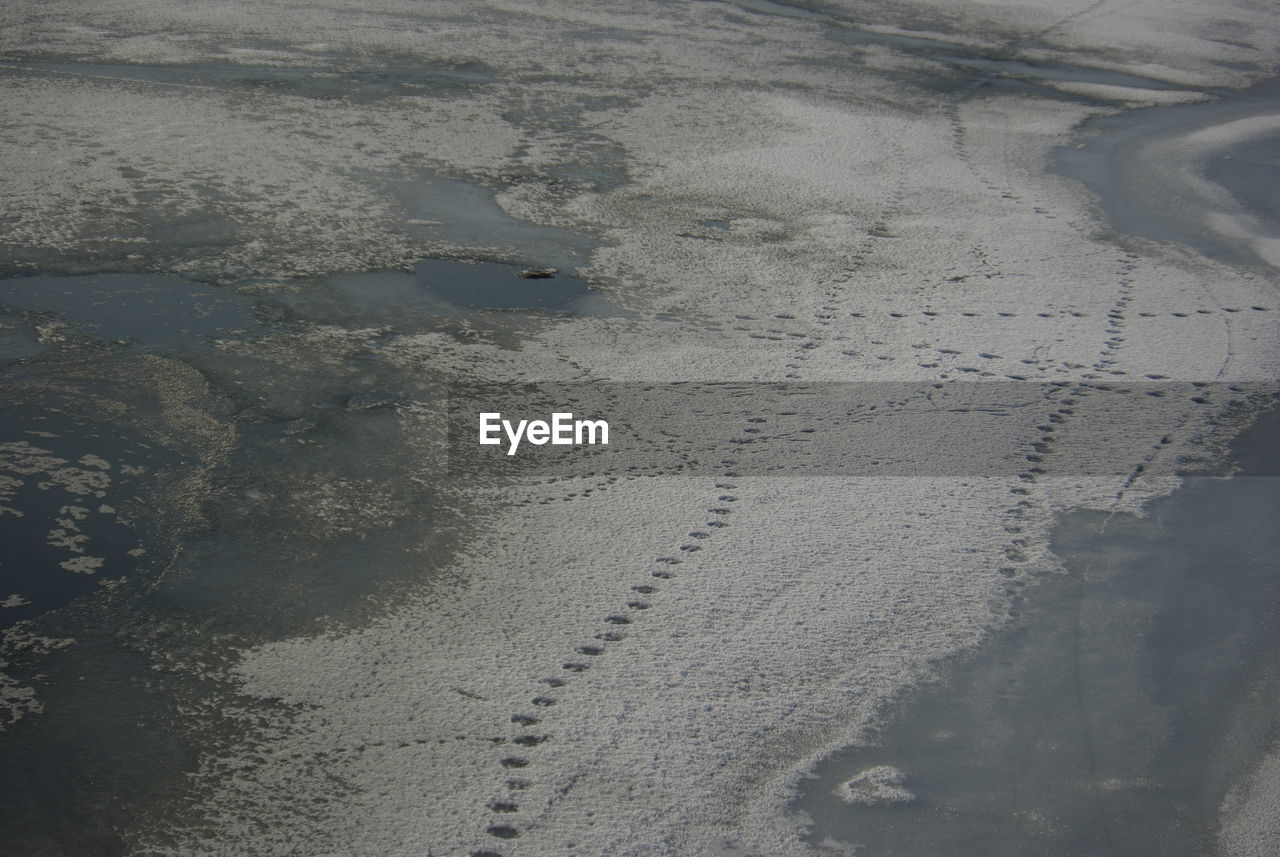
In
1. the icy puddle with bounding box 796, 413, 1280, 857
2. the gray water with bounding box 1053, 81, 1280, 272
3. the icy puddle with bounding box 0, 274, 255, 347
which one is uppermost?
the gray water with bounding box 1053, 81, 1280, 272

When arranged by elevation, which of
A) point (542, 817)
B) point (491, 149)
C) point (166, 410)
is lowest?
point (542, 817)

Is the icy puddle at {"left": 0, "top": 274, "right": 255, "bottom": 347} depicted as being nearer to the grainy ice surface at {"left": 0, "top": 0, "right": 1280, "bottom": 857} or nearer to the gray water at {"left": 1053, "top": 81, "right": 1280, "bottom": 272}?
the grainy ice surface at {"left": 0, "top": 0, "right": 1280, "bottom": 857}

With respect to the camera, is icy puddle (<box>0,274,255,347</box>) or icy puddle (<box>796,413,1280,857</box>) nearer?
icy puddle (<box>796,413,1280,857</box>)

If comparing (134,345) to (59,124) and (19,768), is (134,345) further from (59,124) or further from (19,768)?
(59,124)

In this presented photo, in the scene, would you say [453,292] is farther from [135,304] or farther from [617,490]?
[617,490]

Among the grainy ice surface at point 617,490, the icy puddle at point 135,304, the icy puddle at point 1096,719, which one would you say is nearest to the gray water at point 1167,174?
the grainy ice surface at point 617,490

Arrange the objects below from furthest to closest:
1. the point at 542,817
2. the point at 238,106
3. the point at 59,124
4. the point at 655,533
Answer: the point at 238,106 → the point at 59,124 → the point at 655,533 → the point at 542,817

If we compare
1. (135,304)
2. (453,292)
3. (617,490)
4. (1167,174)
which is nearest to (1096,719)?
(617,490)

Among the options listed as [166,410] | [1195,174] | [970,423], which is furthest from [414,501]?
[1195,174]

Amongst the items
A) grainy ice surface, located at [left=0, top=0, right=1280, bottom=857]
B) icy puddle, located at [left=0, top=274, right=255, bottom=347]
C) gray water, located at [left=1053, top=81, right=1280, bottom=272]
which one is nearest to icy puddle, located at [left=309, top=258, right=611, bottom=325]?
grainy ice surface, located at [left=0, top=0, right=1280, bottom=857]
